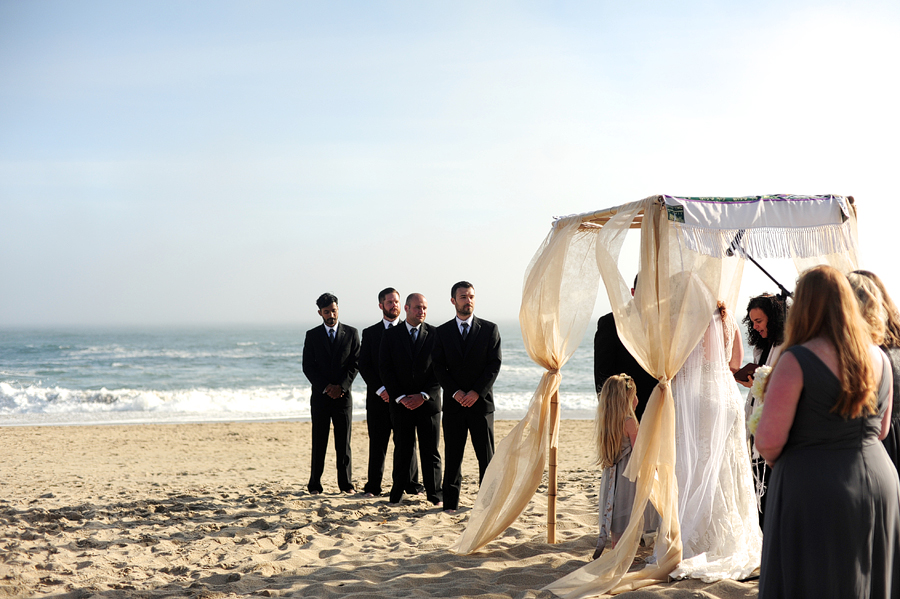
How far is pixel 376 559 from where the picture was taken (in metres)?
4.71

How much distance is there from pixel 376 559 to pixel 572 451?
260 inches

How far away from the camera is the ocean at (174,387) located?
17938mm

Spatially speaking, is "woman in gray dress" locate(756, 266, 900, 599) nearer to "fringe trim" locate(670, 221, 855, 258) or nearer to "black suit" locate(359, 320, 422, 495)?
"fringe trim" locate(670, 221, 855, 258)

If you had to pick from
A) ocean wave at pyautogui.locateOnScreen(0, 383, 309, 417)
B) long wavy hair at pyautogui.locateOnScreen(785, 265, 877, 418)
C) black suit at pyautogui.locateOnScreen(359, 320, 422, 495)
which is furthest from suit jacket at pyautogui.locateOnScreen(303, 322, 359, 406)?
ocean wave at pyautogui.locateOnScreen(0, 383, 309, 417)

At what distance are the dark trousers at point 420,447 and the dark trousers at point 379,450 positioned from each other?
0.26 metres

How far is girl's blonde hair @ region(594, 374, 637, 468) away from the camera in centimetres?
423

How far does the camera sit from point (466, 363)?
238 inches

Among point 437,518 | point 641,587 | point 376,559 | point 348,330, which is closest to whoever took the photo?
point 641,587

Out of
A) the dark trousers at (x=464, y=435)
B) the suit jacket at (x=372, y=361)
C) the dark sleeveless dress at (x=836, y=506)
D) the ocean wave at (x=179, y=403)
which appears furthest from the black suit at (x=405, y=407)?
the ocean wave at (x=179, y=403)

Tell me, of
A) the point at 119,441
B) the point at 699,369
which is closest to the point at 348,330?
the point at 699,369

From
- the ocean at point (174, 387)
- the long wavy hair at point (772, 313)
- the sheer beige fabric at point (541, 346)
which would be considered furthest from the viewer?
the ocean at point (174, 387)

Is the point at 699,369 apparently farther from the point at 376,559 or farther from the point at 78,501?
the point at 78,501

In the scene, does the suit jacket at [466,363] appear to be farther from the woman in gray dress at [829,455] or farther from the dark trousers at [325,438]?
the woman in gray dress at [829,455]

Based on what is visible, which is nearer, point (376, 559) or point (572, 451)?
point (376, 559)
